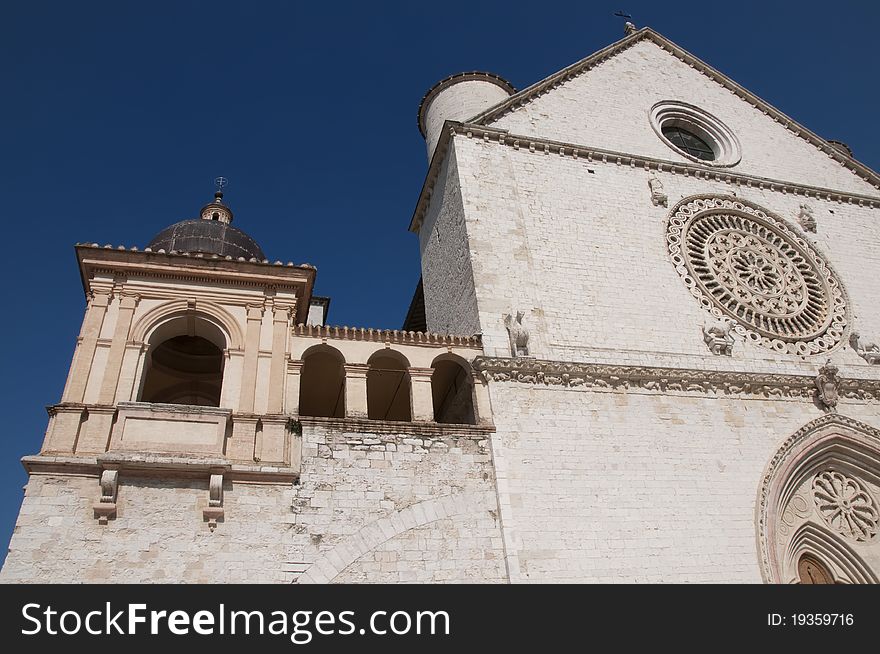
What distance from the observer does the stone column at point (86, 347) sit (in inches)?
355

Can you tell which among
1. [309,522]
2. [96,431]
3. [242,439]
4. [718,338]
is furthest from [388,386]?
[718,338]

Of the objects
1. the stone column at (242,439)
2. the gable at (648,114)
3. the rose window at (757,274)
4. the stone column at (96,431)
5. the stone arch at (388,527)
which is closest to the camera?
the stone arch at (388,527)

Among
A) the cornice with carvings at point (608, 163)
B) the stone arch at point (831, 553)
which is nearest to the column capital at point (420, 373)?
the cornice with carvings at point (608, 163)

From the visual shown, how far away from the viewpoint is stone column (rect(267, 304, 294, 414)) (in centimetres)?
955

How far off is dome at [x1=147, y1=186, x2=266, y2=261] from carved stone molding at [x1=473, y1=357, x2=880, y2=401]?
214 inches

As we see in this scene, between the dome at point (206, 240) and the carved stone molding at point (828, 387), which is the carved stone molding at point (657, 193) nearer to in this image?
the carved stone molding at point (828, 387)

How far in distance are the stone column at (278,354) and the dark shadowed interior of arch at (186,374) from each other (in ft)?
10.2

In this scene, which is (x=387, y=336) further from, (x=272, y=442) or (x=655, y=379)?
(x=655, y=379)

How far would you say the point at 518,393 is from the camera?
10.4 metres

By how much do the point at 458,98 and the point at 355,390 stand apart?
9.10m

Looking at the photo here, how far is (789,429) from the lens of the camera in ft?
36.9

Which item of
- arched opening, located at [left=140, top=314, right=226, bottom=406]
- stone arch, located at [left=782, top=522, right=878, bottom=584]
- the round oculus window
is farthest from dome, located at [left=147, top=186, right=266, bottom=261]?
stone arch, located at [left=782, top=522, right=878, bottom=584]

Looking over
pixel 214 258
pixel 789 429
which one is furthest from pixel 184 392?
pixel 789 429

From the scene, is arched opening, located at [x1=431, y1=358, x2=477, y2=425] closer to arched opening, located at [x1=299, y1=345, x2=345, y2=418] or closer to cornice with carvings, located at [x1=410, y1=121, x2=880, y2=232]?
arched opening, located at [x1=299, y1=345, x2=345, y2=418]
